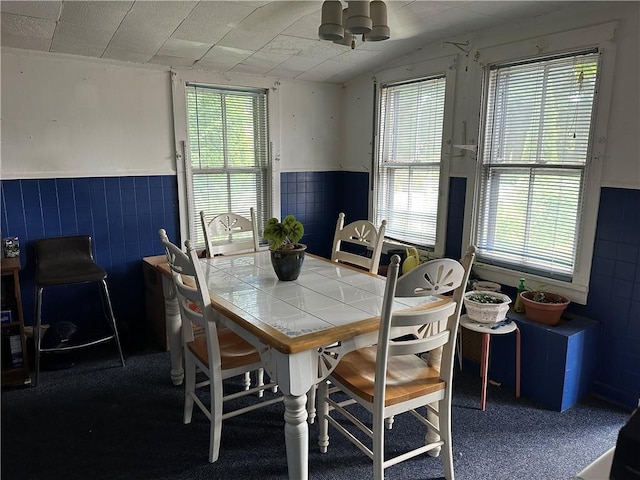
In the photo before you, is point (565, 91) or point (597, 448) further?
point (565, 91)

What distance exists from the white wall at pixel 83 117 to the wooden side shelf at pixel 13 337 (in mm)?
683

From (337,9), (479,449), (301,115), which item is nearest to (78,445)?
(479,449)

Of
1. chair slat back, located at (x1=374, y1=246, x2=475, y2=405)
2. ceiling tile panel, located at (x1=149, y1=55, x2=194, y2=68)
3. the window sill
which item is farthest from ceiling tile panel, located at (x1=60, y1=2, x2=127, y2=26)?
the window sill

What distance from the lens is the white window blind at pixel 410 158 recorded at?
3.43 m

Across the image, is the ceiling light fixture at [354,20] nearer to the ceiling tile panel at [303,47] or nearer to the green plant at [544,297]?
the ceiling tile panel at [303,47]

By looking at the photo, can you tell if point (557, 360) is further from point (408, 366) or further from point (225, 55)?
point (225, 55)

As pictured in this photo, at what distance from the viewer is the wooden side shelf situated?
2.66 metres

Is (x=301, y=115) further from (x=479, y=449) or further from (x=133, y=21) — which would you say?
(x=479, y=449)

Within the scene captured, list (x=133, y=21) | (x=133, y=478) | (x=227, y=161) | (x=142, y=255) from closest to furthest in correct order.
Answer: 1. (x=133, y=478)
2. (x=133, y=21)
3. (x=142, y=255)
4. (x=227, y=161)

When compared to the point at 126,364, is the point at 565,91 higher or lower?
higher

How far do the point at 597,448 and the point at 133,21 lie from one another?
329 cm

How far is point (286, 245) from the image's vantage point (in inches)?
92.1

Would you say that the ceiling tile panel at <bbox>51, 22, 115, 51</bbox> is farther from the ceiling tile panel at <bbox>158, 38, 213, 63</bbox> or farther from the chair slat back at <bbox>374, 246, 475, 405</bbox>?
the chair slat back at <bbox>374, 246, 475, 405</bbox>

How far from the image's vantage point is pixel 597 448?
221cm
